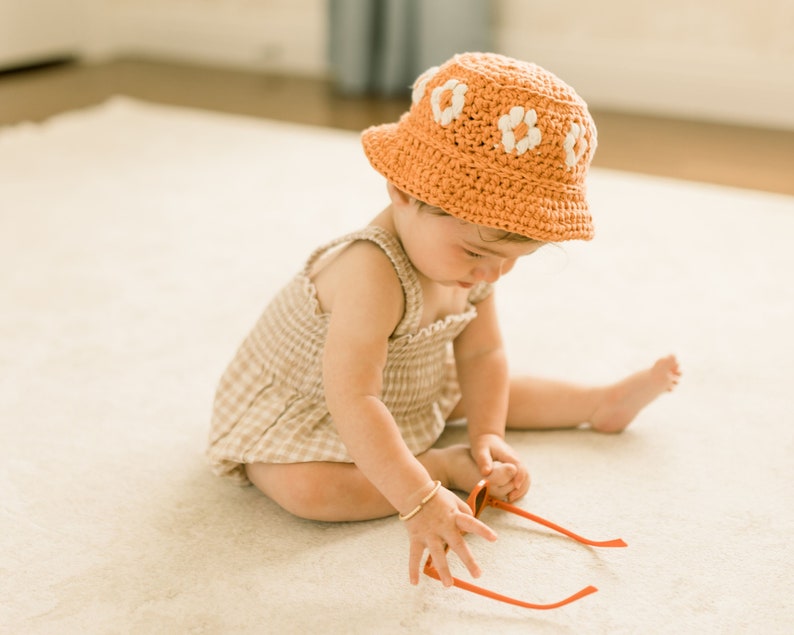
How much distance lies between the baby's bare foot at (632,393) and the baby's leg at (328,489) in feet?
0.69

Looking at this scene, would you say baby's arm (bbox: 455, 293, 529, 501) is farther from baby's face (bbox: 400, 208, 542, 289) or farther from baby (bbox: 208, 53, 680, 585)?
baby's face (bbox: 400, 208, 542, 289)

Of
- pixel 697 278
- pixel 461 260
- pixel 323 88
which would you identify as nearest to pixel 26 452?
pixel 461 260

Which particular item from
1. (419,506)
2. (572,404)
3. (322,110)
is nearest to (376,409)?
(419,506)

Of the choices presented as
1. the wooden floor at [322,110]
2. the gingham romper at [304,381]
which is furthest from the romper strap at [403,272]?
the wooden floor at [322,110]

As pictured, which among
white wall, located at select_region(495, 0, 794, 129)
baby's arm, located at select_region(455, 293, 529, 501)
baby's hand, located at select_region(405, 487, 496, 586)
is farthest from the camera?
white wall, located at select_region(495, 0, 794, 129)

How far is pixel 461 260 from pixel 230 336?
0.56 meters

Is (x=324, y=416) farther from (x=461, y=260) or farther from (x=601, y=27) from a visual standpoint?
(x=601, y=27)

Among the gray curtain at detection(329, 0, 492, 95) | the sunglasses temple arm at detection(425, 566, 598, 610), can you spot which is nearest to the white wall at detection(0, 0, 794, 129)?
the gray curtain at detection(329, 0, 492, 95)

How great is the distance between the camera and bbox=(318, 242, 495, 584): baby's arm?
2.77 ft

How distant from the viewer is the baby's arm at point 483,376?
1.06 metres

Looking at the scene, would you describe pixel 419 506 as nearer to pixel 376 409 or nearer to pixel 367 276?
pixel 376 409

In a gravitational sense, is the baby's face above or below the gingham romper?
above

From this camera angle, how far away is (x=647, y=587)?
0.89m

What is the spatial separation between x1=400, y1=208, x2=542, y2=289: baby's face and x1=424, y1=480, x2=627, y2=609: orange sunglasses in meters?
0.21
